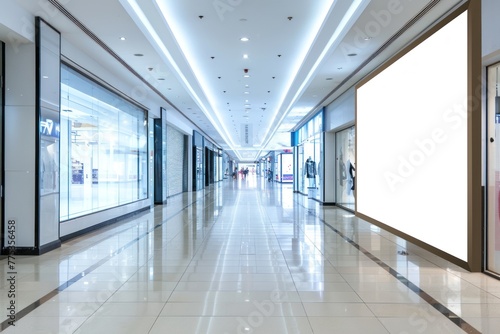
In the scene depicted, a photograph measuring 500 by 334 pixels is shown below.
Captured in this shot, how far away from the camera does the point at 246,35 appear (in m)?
7.54

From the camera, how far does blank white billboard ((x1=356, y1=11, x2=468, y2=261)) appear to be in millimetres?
4621

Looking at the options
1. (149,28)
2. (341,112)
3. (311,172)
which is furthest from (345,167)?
(149,28)

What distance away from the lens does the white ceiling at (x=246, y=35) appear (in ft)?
18.4

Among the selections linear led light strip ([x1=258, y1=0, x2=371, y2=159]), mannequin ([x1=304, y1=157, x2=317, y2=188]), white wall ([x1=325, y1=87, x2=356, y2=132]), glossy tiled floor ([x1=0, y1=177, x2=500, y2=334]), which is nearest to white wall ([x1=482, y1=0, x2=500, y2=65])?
linear led light strip ([x1=258, y1=0, x2=371, y2=159])

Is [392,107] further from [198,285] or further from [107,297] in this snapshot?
[107,297]

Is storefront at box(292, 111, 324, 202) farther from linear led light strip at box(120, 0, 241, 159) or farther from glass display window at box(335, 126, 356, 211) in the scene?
linear led light strip at box(120, 0, 241, 159)

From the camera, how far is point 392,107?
660cm

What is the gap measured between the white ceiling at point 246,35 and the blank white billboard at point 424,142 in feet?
2.14

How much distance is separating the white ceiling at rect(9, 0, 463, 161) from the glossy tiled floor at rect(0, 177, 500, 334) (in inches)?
136

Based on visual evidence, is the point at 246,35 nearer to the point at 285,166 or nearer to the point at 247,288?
the point at 247,288

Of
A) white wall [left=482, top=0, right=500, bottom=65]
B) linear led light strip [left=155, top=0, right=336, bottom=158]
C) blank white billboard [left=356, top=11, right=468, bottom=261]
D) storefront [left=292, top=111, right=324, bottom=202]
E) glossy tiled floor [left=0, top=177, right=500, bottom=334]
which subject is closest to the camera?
glossy tiled floor [left=0, top=177, right=500, bottom=334]

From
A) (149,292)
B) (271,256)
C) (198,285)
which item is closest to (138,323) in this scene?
(149,292)

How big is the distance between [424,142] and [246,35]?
4.01m

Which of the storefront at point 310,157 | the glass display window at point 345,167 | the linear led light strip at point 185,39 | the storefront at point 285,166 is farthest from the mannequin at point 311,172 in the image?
the storefront at point 285,166
